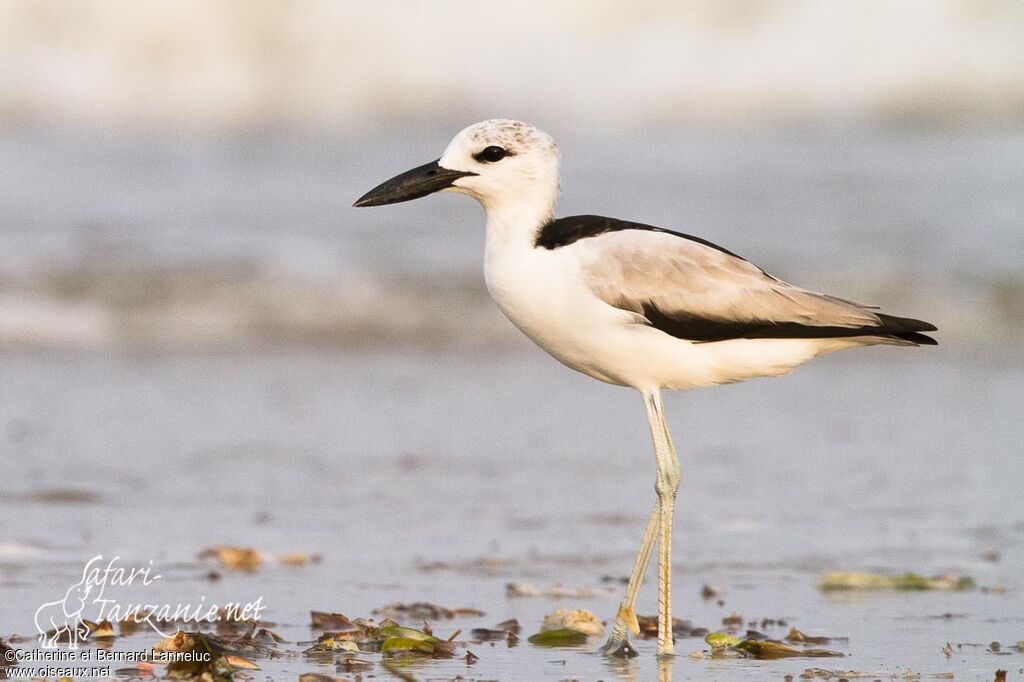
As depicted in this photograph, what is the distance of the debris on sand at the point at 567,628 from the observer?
5.81 m

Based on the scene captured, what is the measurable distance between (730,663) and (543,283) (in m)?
1.49

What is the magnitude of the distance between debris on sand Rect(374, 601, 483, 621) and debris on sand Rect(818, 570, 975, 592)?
1.65m

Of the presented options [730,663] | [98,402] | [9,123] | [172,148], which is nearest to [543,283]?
[730,663]

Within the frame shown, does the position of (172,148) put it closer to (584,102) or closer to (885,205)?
(584,102)

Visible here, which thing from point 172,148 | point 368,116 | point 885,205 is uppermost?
point 368,116

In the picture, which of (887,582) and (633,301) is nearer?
(633,301)

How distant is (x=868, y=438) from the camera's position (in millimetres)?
9734

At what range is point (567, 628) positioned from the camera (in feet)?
19.3

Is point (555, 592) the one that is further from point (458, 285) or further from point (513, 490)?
point (458, 285)

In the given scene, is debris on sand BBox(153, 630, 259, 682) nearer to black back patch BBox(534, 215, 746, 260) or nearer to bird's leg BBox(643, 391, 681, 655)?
bird's leg BBox(643, 391, 681, 655)

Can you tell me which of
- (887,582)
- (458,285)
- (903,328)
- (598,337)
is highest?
(458,285)

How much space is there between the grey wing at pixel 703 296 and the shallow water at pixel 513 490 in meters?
1.19

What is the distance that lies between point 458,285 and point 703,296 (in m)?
8.49

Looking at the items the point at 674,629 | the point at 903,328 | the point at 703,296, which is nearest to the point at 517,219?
the point at 703,296
